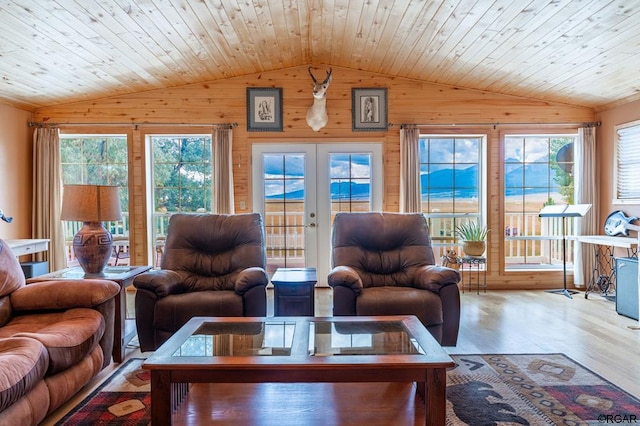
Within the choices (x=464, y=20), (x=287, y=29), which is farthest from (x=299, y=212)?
(x=464, y=20)

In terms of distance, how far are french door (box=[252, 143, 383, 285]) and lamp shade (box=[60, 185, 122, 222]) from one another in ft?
7.65

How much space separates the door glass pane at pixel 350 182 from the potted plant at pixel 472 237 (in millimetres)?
1273

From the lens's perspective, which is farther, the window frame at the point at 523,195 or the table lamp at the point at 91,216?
the window frame at the point at 523,195

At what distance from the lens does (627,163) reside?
466 centimetres

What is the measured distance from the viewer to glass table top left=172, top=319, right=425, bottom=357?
1843 mm

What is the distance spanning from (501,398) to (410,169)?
3.26 m

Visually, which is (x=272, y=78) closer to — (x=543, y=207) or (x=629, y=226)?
(x=543, y=207)

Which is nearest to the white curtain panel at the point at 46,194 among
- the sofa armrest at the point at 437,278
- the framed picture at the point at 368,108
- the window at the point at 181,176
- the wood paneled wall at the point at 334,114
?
the wood paneled wall at the point at 334,114

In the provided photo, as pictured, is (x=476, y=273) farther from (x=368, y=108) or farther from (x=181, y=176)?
(x=181, y=176)

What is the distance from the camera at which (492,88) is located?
5.04 metres

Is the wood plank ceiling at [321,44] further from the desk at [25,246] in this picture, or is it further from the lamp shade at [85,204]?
the desk at [25,246]

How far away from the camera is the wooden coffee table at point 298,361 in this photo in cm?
166

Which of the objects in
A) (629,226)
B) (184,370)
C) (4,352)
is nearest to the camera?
(184,370)

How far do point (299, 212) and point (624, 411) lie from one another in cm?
385
